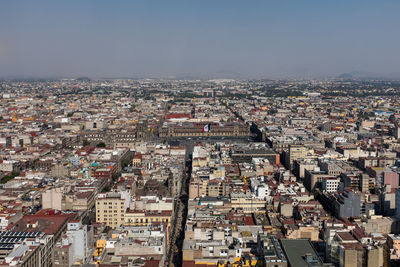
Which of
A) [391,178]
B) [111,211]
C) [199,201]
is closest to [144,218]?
[111,211]

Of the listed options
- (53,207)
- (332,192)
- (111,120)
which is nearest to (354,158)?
(332,192)

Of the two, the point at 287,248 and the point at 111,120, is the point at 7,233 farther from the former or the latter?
the point at 111,120

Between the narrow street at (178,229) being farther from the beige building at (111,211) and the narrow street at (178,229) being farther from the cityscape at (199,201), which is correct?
the beige building at (111,211)

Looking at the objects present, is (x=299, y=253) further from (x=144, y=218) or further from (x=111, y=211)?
(x=111, y=211)

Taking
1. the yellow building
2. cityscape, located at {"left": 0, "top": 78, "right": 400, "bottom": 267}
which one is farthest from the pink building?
the yellow building

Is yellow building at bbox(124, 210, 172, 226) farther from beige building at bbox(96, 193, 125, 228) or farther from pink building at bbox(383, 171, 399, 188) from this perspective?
pink building at bbox(383, 171, 399, 188)

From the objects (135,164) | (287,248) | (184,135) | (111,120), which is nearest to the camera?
(287,248)

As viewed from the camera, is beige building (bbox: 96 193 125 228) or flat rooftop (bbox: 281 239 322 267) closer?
flat rooftop (bbox: 281 239 322 267)

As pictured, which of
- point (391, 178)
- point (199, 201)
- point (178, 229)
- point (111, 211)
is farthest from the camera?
point (391, 178)

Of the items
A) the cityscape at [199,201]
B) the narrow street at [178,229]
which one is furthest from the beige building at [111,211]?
the narrow street at [178,229]
